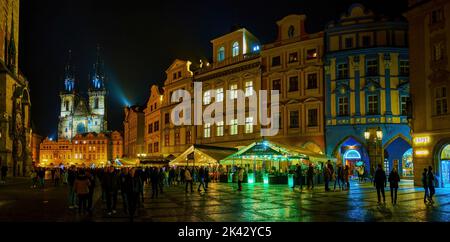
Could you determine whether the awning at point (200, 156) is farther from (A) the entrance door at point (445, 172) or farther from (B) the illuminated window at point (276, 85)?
(A) the entrance door at point (445, 172)

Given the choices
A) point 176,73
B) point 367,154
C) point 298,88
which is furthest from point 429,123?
point 176,73

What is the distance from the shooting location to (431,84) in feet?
97.4

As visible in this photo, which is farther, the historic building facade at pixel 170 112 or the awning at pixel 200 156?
the historic building facade at pixel 170 112

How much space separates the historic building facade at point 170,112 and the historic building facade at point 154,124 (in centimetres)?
167

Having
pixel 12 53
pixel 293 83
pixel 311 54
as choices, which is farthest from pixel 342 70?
pixel 12 53

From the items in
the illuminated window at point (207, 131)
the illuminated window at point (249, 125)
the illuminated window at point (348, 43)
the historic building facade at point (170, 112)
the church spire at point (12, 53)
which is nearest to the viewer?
the illuminated window at point (348, 43)

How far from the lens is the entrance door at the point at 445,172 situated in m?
29.1

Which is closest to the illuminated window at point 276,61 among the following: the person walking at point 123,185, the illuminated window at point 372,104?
the illuminated window at point 372,104

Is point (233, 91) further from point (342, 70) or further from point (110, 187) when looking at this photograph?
point (110, 187)

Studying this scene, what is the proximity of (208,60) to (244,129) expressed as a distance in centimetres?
1699

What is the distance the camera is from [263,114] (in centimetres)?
4466

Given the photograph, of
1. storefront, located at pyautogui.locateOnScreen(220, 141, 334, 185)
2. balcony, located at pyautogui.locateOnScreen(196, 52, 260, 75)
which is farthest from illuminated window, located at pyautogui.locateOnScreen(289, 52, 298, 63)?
storefront, located at pyautogui.locateOnScreen(220, 141, 334, 185)

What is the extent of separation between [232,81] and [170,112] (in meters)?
13.2
